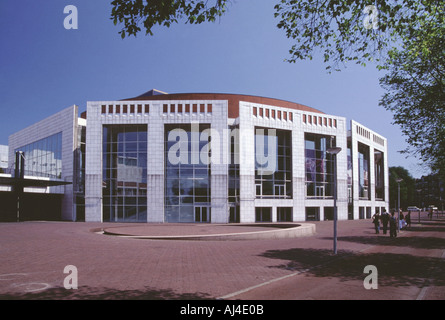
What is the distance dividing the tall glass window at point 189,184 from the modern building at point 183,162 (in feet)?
0.42

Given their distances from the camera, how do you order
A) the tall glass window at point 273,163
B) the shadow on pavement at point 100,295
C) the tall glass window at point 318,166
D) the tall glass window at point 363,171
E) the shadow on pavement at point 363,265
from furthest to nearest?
the tall glass window at point 363,171, the tall glass window at point 318,166, the tall glass window at point 273,163, the shadow on pavement at point 363,265, the shadow on pavement at point 100,295

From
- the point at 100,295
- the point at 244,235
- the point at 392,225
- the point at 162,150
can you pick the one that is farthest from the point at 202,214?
the point at 100,295

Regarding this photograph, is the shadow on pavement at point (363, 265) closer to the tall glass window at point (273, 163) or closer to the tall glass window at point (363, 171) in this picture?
the tall glass window at point (273, 163)

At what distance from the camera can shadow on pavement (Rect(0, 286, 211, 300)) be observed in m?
6.86

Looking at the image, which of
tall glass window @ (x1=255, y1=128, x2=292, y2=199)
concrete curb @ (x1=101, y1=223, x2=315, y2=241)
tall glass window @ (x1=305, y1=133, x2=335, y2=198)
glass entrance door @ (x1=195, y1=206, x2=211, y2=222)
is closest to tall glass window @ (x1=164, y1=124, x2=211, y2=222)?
glass entrance door @ (x1=195, y1=206, x2=211, y2=222)

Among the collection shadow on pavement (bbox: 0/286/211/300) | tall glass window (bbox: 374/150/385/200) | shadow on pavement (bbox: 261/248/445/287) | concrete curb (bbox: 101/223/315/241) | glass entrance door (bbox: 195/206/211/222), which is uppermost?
tall glass window (bbox: 374/150/385/200)

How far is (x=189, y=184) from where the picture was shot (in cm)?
4106

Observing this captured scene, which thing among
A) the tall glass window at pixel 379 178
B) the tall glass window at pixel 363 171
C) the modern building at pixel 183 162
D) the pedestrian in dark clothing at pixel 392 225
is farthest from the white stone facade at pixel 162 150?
the tall glass window at pixel 379 178

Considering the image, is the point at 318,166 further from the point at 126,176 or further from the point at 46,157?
the point at 46,157

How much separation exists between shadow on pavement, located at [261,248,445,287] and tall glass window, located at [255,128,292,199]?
29167 mm

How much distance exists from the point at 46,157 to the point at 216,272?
46.5 m

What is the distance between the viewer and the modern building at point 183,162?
40.8 meters

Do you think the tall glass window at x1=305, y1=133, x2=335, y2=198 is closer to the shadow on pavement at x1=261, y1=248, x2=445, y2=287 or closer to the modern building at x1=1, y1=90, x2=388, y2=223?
the modern building at x1=1, y1=90, x2=388, y2=223
